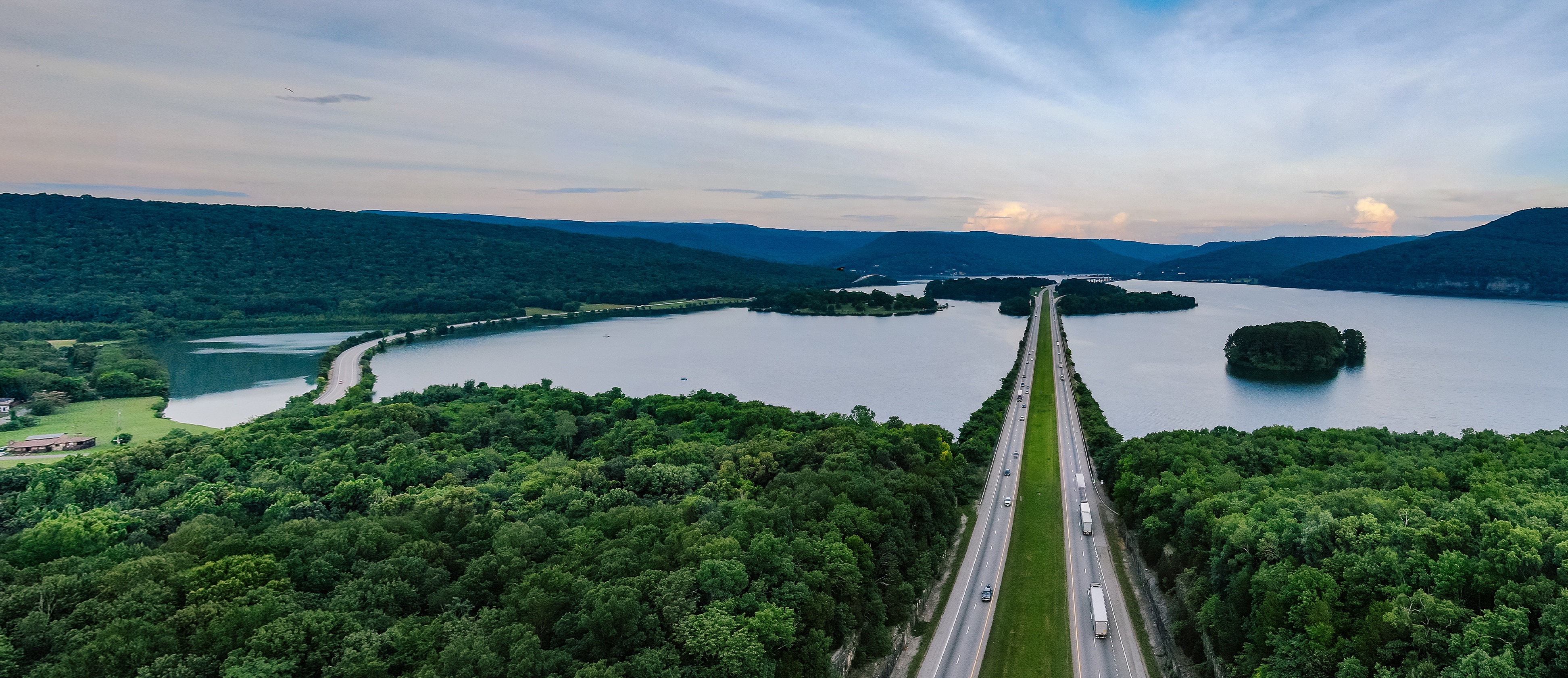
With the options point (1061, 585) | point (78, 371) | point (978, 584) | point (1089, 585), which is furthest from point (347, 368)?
point (1089, 585)

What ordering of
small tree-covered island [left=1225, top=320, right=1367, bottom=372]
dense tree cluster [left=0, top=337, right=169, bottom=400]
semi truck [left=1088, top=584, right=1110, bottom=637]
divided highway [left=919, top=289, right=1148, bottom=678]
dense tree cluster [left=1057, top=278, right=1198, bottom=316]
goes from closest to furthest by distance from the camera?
divided highway [left=919, top=289, right=1148, bottom=678], semi truck [left=1088, top=584, right=1110, bottom=637], dense tree cluster [left=0, top=337, right=169, bottom=400], small tree-covered island [left=1225, top=320, right=1367, bottom=372], dense tree cluster [left=1057, top=278, right=1198, bottom=316]

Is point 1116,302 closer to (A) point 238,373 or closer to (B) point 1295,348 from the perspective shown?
(B) point 1295,348

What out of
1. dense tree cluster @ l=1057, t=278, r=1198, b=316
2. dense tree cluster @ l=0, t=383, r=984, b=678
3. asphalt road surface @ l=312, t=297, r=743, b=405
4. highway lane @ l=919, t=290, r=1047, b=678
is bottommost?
asphalt road surface @ l=312, t=297, r=743, b=405

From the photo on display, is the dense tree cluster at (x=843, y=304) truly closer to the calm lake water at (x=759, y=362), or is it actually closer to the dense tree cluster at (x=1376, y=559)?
the calm lake water at (x=759, y=362)

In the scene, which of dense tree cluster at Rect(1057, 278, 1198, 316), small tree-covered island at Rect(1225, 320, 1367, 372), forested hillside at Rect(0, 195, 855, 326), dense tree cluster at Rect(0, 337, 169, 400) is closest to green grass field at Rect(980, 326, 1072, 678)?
small tree-covered island at Rect(1225, 320, 1367, 372)

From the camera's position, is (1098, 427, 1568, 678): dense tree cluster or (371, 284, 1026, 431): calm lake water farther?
(371, 284, 1026, 431): calm lake water

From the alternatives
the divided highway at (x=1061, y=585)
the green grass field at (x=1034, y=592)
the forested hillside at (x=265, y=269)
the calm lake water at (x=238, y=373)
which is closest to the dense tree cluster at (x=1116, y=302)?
the forested hillside at (x=265, y=269)

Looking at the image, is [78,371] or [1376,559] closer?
[1376,559]

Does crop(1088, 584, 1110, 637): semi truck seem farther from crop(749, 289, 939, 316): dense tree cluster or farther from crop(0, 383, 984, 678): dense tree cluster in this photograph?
crop(749, 289, 939, 316): dense tree cluster
